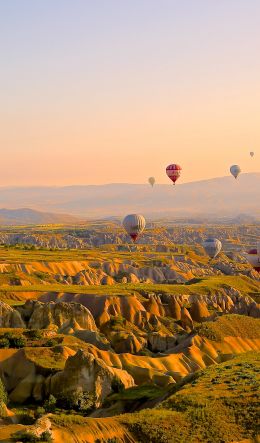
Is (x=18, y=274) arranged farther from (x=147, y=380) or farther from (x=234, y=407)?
(x=234, y=407)

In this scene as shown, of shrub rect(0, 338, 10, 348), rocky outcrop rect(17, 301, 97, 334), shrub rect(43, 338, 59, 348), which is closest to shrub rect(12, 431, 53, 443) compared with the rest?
shrub rect(43, 338, 59, 348)

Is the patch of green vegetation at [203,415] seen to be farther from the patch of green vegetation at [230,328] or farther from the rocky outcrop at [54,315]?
the patch of green vegetation at [230,328]

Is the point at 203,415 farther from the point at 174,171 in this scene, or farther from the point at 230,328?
the point at 174,171

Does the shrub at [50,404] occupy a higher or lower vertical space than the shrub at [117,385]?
lower

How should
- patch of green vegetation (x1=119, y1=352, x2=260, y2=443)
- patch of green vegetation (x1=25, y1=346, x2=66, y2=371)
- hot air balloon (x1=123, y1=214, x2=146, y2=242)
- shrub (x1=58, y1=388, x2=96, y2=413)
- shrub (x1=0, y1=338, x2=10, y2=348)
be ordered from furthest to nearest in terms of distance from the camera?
hot air balloon (x1=123, y1=214, x2=146, y2=242)
shrub (x1=0, y1=338, x2=10, y2=348)
patch of green vegetation (x1=25, y1=346, x2=66, y2=371)
shrub (x1=58, y1=388, x2=96, y2=413)
patch of green vegetation (x1=119, y1=352, x2=260, y2=443)

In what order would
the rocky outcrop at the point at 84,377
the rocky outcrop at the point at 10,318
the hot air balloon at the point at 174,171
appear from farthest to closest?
the hot air balloon at the point at 174,171
the rocky outcrop at the point at 10,318
the rocky outcrop at the point at 84,377

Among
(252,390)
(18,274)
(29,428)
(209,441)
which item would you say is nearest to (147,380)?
(252,390)

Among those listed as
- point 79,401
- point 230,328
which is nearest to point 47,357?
point 79,401

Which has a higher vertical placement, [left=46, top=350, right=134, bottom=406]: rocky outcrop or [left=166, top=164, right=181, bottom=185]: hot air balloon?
[left=166, top=164, right=181, bottom=185]: hot air balloon

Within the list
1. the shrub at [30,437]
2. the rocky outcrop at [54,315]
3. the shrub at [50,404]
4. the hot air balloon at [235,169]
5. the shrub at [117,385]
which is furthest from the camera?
the hot air balloon at [235,169]

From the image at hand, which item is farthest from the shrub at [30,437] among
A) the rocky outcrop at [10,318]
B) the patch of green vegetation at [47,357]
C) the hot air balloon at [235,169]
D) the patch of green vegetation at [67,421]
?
the hot air balloon at [235,169]

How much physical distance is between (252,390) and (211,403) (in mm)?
5112

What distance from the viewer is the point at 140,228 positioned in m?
140

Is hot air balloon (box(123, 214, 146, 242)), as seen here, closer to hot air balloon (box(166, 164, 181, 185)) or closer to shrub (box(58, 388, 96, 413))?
hot air balloon (box(166, 164, 181, 185))
